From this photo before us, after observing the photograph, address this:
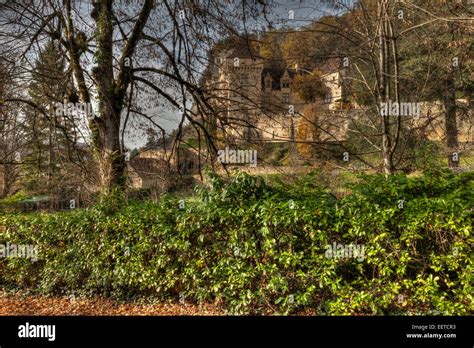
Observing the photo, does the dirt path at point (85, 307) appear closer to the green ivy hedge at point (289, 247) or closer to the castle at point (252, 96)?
the green ivy hedge at point (289, 247)

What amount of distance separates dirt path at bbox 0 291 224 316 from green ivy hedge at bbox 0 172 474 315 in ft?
0.56

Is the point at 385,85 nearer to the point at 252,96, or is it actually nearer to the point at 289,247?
the point at 252,96

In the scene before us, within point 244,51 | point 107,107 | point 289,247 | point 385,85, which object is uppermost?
point 244,51

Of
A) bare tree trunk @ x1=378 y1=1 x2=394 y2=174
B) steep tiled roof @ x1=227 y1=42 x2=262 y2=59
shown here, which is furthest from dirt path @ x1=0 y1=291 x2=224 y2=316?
steep tiled roof @ x1=227 y1=42 x2=262 y2=59

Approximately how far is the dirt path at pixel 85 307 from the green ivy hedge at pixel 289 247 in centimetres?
17

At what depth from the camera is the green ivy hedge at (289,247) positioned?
352 cm

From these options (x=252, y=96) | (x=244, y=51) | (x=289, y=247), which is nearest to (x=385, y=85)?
(x=252, y=96)

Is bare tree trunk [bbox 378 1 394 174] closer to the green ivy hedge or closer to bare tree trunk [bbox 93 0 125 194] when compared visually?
the green ivy hedge

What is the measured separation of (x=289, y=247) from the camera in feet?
13.1

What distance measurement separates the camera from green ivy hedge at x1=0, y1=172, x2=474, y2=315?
352cm

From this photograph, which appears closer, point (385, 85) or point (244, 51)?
point (385, 85)

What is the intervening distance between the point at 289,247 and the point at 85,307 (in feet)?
11.2
